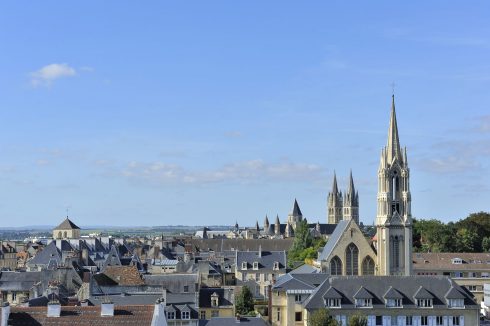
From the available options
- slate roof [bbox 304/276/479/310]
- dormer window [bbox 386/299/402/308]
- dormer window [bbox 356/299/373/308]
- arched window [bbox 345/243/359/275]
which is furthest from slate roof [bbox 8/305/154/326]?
arched window [bbox 345/243/359/275]

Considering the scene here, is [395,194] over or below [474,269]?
over

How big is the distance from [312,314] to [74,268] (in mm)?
28874

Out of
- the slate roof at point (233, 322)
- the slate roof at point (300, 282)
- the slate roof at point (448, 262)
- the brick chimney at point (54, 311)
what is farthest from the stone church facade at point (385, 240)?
the brick chimney at point (54, 311)

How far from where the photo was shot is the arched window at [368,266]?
10669 cm

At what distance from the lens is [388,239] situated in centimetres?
10631

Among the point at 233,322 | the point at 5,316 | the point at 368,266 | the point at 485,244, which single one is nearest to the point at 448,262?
the point at 368,266

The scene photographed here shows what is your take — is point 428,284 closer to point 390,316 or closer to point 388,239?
point 390,316

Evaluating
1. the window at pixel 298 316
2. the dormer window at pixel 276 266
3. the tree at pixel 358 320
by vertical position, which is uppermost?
the dormer window at pixel 276 266

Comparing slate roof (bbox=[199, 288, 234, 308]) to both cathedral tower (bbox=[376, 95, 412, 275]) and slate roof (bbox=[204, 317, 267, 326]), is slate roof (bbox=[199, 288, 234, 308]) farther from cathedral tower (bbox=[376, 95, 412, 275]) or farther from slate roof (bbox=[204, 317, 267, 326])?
cathedral tower (bbox=[376, 95, 412, 275])

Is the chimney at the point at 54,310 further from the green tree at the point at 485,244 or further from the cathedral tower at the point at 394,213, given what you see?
the green tree at the point at 485,244

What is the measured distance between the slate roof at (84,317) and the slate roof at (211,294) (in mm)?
35283

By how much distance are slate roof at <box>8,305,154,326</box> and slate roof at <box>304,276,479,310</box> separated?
31895mm

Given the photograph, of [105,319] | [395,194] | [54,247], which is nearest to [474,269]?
[395,194]

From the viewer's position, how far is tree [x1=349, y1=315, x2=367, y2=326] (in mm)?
71312
